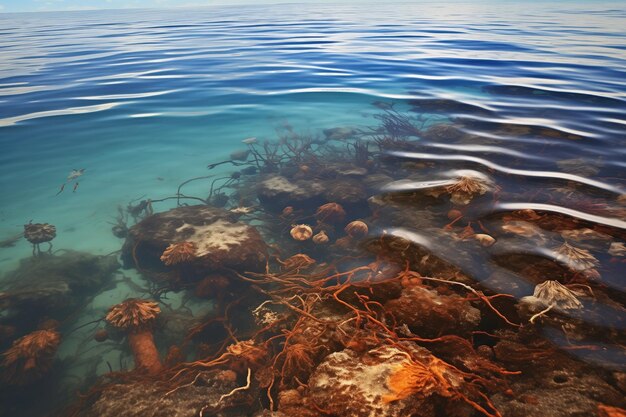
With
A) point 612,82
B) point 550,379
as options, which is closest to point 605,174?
point 550,379

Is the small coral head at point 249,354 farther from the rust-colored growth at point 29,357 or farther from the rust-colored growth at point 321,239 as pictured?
the rust-colored growth at point 29,357

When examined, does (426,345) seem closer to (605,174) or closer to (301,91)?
(605,174)

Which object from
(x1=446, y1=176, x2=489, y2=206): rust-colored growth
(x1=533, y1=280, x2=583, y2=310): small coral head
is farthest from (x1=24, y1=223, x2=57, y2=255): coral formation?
(x1=533, y1=280, x2=583, y2=310): small coral head

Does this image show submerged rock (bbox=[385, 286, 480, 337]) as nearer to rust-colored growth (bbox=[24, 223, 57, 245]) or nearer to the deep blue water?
the deep blue water

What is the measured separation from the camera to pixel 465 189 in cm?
477

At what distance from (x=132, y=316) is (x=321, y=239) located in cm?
289

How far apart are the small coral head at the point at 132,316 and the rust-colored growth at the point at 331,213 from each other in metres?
3.08

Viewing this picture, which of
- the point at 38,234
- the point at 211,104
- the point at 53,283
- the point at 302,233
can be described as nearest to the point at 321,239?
the point at 302,233

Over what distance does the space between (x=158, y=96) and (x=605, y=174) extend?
13.2 m

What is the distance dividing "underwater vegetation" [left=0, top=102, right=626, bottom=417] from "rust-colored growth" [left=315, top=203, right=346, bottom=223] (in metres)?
0.04

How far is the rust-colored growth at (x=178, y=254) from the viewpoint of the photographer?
16.4ft

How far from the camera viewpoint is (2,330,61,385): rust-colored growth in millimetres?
3662

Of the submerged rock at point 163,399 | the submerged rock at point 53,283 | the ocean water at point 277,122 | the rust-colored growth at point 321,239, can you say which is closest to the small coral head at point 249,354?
the submerged rock at point 163,399

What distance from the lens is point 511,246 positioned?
141 inches
